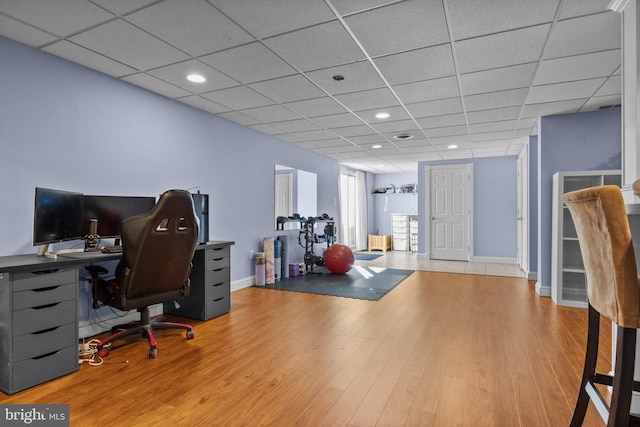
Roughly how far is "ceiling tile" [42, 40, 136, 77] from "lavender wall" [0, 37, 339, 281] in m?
0.10

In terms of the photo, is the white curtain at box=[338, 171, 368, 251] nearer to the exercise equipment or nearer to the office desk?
the exercise equipment

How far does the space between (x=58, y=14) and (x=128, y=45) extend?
47 cm

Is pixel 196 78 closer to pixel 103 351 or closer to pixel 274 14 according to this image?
pixel 274 14

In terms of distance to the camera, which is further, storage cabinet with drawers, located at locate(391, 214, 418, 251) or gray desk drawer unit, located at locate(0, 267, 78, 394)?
storage cabinet with drawers, located at locate(391, 214, 418, 251)

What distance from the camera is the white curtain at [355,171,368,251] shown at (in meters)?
10.0

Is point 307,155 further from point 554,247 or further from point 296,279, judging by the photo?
point 554,247

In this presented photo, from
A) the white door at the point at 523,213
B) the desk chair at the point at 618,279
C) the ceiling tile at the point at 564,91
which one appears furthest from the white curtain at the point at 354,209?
the desk chair at the point at 618,279

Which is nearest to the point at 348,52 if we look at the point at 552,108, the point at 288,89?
the point at 288,89

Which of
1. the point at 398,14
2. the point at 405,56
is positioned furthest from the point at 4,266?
the point at 405,56

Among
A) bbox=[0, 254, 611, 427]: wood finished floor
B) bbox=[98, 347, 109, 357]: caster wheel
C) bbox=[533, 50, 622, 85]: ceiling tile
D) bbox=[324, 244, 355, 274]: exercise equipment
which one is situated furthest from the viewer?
bbox=[324, 244, 355, 274]: exercise equipment

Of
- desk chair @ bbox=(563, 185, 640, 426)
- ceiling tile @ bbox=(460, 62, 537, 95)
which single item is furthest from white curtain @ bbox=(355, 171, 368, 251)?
desk chair @ bbox=(563, 185, 640, 426)

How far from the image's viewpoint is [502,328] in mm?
3287

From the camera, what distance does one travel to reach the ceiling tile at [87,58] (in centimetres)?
272

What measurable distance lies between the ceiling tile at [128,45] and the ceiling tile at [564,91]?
3586 millimetres
